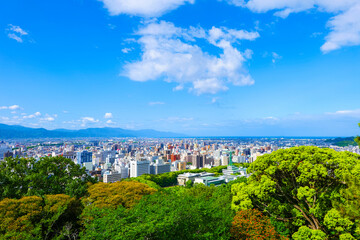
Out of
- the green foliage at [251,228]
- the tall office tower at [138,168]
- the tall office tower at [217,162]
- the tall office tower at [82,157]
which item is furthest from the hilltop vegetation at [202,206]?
the tall office tower at [82,157]

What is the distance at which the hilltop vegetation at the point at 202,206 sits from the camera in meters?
5.48

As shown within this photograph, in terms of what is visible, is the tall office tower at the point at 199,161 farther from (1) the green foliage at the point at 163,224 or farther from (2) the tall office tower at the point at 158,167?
(1) the green foliage at the point at 163,224

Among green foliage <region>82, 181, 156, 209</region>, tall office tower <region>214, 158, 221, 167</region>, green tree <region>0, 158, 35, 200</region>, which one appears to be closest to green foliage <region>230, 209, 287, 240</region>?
green foliage <region>82, 181, 156, 209</region>

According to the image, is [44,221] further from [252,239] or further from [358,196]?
[358,196]

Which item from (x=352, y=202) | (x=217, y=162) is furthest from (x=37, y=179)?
(x=217, y=162)

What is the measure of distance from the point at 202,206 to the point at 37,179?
25.2ft

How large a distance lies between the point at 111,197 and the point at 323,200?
7.31 m

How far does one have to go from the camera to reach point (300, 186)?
27.3 ft

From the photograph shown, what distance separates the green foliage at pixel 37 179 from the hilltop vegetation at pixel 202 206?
0.12 feet

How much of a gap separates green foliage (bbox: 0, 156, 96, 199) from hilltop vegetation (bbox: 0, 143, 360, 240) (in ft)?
0.12

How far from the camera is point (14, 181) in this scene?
373 inches

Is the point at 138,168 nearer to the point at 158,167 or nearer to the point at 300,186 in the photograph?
the point at 158,167

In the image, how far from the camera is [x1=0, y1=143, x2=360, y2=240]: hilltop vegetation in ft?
18.0

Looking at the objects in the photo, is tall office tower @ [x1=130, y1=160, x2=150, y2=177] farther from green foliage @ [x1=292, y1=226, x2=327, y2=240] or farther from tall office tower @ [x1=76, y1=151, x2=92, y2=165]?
green foliage @ [x1=292, y1=226, x2=327, y2=240]
